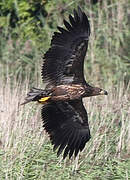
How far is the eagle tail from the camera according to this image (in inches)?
280

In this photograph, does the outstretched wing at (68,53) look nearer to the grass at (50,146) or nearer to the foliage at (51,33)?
the grass at (50,146)

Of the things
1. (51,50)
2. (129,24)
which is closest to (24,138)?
(51,50)

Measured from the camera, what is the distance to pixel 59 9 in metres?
11.0

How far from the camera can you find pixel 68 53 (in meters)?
7.34

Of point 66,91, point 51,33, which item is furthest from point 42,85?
point 51,33

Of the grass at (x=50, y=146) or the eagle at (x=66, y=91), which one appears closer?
the grass at (x=50, y=146)

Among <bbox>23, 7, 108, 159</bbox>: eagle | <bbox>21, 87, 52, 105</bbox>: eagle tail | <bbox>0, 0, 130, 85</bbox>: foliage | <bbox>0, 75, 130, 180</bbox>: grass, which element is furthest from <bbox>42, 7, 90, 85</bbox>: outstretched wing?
<bbox>0, 0, 130, 85</bbox>: foliage

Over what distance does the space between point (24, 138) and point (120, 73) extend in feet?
12.1

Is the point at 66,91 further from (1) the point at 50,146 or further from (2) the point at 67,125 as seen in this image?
(1) the point at 50,146

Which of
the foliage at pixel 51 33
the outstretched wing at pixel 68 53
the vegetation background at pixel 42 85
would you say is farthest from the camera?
the foliage at pixel 51 33

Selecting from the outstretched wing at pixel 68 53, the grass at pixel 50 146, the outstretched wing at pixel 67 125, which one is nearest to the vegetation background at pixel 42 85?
the grass at pixel 50 146

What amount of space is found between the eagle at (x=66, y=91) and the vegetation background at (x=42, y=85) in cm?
15

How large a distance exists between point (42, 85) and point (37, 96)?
54.8 inches

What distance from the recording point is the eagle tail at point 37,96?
711 cm
